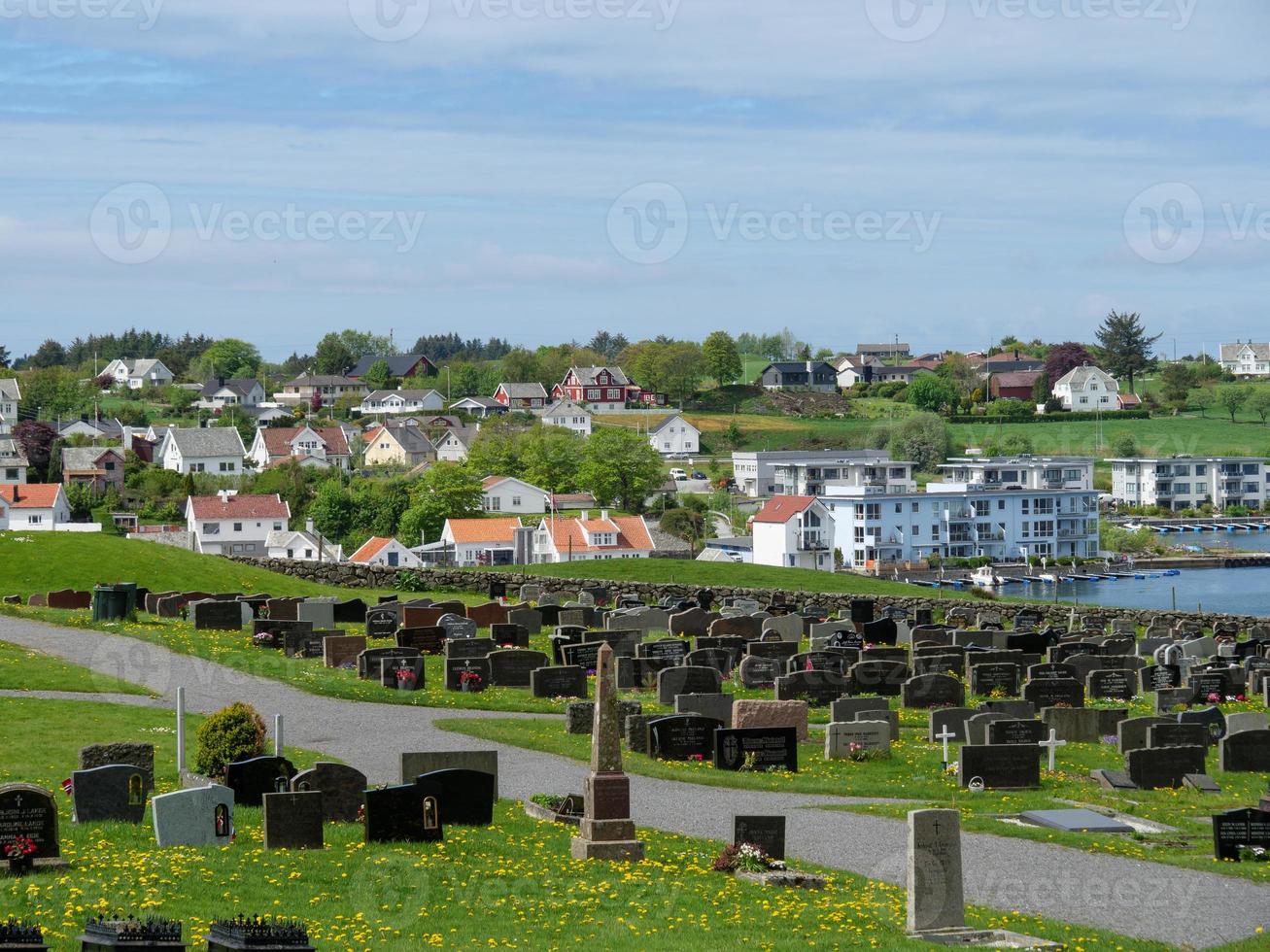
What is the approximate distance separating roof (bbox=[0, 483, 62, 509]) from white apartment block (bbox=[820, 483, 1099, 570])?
43.2 meters

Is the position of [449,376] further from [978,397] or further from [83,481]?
[83,481]

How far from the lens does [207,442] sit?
12500 cm

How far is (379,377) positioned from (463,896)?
564 ft

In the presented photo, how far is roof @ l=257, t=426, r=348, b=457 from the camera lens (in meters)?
133

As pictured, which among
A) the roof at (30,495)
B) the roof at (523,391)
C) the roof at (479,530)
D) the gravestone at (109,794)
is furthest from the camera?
the roof at (523,391)

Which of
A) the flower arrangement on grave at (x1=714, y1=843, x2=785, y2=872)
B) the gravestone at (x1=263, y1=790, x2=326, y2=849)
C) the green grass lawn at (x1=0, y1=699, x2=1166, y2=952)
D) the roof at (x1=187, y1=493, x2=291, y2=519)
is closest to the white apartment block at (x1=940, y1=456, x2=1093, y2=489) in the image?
the roof at (x1=187, y1=493, x2=291, y2=519)

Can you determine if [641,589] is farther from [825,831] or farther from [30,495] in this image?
[30,495]

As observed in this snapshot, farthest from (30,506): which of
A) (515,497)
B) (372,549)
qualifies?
(515,497)

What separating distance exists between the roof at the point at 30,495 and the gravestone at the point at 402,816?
6548 cm

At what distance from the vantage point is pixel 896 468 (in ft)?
353

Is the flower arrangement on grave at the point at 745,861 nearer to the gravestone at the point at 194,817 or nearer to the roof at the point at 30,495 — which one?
the gravestone at the point at 194,817

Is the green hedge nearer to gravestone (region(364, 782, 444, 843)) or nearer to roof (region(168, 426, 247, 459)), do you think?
roof (region(168, 426, 247, 459))

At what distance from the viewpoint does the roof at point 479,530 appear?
266ft

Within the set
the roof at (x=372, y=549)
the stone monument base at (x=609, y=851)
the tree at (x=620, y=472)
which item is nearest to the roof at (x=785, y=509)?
the tree at (x=620, y=472)
